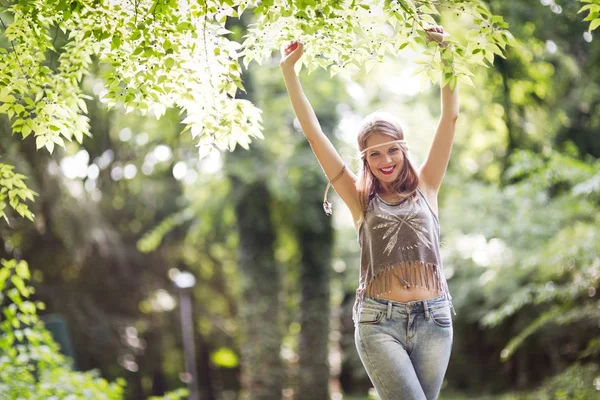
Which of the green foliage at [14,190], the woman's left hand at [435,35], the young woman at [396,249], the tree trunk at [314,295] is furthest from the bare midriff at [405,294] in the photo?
the tree trunk at [314,295]

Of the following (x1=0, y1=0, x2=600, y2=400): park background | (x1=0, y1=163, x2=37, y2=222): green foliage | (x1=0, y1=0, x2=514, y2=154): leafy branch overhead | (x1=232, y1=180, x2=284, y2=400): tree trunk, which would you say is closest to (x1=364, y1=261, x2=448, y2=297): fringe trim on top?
(x1=0, y1=0, x2=600, y2=400): park background

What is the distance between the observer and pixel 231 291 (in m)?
18.1

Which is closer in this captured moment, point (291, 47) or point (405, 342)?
point (405, 342)

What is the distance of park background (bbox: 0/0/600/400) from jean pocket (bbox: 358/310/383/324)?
64 cm

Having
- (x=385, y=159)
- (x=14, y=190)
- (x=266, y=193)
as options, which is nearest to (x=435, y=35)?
(x=385, y=159)

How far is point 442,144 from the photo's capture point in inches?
106

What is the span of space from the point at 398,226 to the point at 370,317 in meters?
0.35

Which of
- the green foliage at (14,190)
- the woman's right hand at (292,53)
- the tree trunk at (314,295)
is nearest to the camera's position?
the woman's right hand at (292,53)

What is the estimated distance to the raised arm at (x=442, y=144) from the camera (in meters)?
2.68

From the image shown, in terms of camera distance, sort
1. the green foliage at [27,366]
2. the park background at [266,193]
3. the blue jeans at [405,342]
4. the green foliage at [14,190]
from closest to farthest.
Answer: the blue jeans at [405,342], the park background at [266,193], the green foliage at [14,190], the green foliage at [27,366]

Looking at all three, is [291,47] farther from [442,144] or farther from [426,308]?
[426,308]

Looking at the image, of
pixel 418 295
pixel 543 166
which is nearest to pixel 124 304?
pixel 543 166

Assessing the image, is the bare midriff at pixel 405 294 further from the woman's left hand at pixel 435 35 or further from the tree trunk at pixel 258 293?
the tree trunk at pixel 258 293

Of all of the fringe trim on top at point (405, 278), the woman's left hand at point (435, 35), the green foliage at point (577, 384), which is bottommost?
the green foliage at point (577, 384)
